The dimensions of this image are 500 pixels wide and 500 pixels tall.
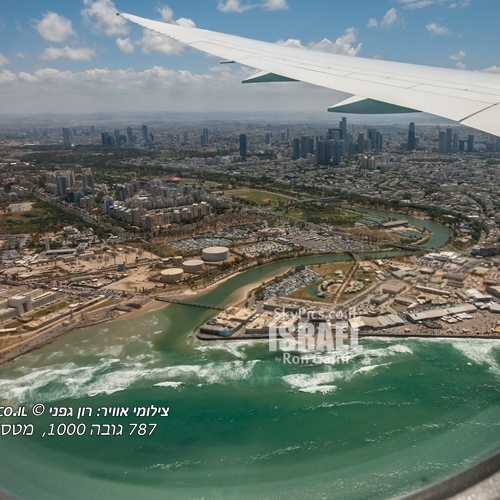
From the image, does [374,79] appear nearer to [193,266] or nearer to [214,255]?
[193,266]

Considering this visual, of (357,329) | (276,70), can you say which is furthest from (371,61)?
(357,329)

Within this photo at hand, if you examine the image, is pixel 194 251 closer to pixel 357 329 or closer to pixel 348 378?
pixel 357 329

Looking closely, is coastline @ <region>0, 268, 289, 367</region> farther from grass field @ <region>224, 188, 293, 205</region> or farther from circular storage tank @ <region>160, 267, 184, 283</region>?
grass field @ <region>224, 188, 293, 205</region>

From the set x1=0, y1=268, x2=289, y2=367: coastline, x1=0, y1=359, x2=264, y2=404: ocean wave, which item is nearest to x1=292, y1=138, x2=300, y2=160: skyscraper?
x1=0, y1=268, x2=289, y2=367: coastline

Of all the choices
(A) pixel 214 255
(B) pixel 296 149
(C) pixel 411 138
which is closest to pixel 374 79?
(A) pixel 214 255

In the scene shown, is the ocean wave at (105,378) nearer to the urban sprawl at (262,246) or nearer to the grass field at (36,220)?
the urban sprawl at (262,246)

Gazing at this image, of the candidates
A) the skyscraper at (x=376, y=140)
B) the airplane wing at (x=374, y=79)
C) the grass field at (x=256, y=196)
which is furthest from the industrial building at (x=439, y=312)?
the skyscraper at (x=376, y=140)
